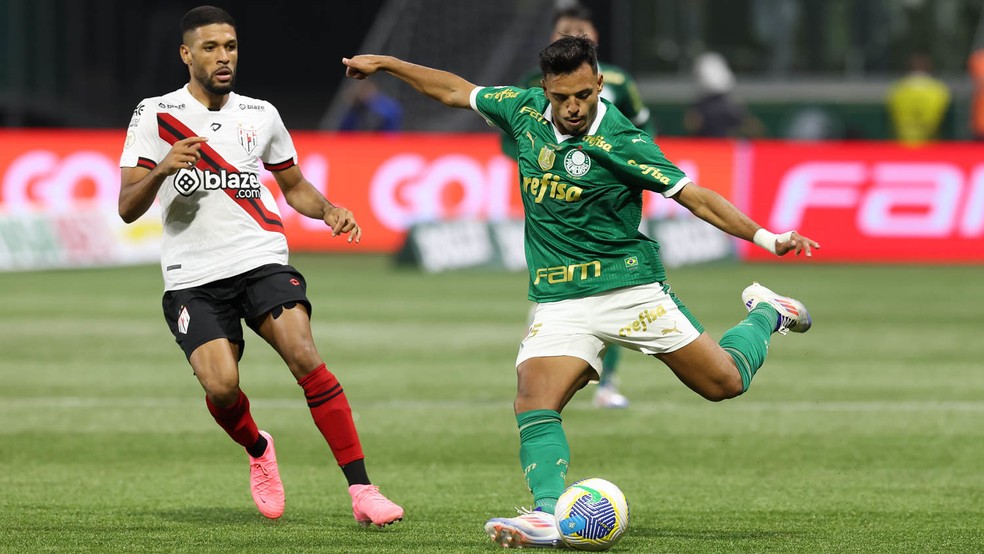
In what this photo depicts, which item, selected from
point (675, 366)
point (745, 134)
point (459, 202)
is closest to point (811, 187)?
point (459, 202)

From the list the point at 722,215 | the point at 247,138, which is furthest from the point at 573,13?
Result: the point at 722,215

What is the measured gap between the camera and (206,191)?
7.47 meters

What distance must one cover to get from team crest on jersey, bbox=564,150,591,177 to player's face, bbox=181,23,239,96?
159 cm

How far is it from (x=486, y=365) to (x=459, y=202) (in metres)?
9.25

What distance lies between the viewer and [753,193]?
22.1 meters

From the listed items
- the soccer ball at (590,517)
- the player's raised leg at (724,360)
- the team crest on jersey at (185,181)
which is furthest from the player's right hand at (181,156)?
the player's raised leg at (724,360)

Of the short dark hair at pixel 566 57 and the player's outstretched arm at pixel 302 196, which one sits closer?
the short dark hair at pixel 566 57

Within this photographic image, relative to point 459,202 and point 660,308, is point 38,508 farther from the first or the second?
point 459,202

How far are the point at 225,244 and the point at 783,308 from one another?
2723 mm

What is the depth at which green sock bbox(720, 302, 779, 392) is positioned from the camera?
7395 mm

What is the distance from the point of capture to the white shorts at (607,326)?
7.00 meters

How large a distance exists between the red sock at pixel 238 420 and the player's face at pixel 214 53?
1.41 m

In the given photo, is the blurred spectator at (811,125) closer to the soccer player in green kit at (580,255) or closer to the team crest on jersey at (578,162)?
the soccer player in green kit at (580,255)

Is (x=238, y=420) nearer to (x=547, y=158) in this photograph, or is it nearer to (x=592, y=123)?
(x=547, y=158)
